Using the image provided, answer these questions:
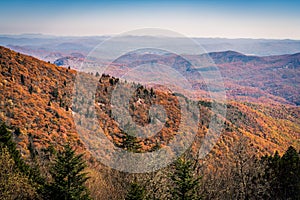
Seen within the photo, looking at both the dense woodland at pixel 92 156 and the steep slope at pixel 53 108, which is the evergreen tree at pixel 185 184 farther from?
the steep slope at pixel 53 108

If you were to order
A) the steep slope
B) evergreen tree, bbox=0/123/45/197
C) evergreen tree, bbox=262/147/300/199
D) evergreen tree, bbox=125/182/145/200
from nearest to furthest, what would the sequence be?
1. evergreen tree, bbox=125/182/145/200
2. evergreen tree, bbox=0/123/45/197
3. evergreen tree, bbox=262/147/300/199
4. the steep slope

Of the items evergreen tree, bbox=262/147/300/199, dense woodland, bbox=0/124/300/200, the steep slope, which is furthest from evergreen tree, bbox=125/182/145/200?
evergreen tree, bbox=262/147/300/199

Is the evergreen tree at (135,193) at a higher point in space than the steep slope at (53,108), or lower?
higher

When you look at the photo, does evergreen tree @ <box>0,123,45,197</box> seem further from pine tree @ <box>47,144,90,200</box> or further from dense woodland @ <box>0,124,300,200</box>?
pine tree @ <box>47,144,90,200</box>

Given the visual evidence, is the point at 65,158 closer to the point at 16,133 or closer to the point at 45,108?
the point at 16,133

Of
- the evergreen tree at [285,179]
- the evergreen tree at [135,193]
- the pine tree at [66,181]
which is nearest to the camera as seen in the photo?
the evergreen tree at [135,193]

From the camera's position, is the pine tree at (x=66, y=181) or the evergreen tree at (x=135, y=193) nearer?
the evergreen tree at (x=135, y=193)

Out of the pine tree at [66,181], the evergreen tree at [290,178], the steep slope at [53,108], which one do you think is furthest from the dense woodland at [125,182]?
the steep slope at [53,108]

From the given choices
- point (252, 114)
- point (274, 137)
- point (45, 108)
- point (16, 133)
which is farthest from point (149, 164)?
point (252, 114)
